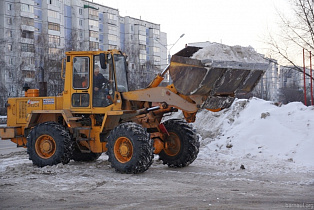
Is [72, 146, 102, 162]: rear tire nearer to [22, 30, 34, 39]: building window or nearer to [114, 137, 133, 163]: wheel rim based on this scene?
[114, 137, 133, 163]: wheel rim

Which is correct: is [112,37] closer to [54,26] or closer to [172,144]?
[54,26]

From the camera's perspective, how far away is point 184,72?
372 inches

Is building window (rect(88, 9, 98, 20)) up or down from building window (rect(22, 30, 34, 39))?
up

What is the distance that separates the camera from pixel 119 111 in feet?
33.6

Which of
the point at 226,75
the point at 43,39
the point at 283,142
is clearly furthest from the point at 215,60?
the point at 43,39

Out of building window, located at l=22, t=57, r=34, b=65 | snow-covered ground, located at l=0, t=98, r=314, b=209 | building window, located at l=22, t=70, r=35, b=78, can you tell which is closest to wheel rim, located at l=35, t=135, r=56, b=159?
snow-covered ground, located at l=0, t=98, r=314, b=209

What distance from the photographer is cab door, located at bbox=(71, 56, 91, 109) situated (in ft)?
35.4

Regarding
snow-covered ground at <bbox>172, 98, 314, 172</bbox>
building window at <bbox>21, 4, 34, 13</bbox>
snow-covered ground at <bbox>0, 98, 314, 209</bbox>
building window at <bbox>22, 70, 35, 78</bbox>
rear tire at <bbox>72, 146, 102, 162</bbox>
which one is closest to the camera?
snow-covered ground at <bbox>0, 98, 314, 209</bbox>

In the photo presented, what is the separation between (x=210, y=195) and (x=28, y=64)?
4143 cm

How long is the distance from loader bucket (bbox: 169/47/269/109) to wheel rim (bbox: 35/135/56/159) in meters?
3.71

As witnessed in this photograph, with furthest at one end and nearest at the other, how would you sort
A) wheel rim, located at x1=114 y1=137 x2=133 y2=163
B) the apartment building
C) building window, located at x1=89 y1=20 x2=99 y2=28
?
building window, located at x1=89 y1=20 x2=99 y2=28, the apartment building, wheel rim, located at x1=114 y1=137 x2=133 y2=163

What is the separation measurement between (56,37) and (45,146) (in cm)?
4777

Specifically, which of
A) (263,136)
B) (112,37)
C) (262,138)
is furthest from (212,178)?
(112,37)

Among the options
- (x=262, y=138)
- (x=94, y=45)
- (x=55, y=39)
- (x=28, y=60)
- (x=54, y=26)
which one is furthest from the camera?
(x=94, y=45)
